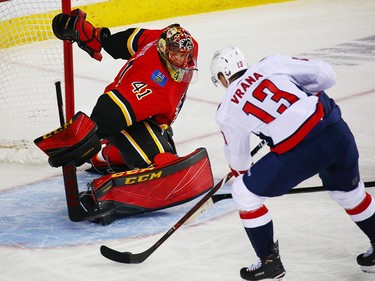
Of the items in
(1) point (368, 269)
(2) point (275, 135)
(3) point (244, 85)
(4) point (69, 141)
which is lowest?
(1) point (368, 269)

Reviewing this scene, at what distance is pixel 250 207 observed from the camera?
2822 millimetres

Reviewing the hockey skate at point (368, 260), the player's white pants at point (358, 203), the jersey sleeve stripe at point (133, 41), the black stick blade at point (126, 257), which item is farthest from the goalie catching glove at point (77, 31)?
the hockey skate at point (368, 260)

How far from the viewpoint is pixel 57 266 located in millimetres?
3162

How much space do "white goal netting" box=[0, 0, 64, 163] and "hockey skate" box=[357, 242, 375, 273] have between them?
2025mm

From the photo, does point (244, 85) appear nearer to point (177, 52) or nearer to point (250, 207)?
point (250, 207)

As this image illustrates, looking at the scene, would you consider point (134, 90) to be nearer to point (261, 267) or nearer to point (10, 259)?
point (10, 259)

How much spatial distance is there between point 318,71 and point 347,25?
4189mm

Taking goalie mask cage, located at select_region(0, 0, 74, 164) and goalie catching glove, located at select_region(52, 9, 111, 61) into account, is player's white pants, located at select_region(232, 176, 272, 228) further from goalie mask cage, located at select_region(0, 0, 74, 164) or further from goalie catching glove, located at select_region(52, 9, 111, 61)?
goalie mask cage, located at select_region(0, 0, 74, 164)

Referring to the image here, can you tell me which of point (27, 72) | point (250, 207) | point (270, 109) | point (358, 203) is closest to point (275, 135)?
point (270, 109)

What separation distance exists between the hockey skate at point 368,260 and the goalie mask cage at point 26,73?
199 centimetres

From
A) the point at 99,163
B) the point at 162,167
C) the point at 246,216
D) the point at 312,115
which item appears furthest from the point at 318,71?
the point at 99,163

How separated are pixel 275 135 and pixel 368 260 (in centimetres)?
50

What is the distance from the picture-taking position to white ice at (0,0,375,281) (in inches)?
121

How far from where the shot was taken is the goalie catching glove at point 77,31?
12.8 feet
